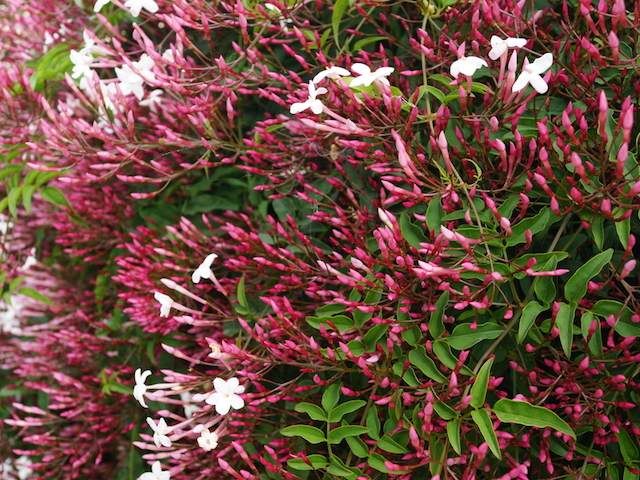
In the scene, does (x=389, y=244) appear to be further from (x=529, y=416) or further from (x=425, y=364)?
(x=529, y=416)

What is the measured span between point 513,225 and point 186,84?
75 centimetres

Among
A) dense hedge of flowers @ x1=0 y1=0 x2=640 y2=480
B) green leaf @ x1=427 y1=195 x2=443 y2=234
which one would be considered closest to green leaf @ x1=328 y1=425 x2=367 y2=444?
dense hedge of flowers @ x1=0 y1=0 x2=640 y2=480

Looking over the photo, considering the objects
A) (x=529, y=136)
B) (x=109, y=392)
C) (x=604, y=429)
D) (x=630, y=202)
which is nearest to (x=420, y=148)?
(x=529, y=136)

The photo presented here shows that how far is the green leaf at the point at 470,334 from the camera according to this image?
1.23 meters

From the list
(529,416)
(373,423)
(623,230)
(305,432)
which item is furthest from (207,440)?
(623,230)

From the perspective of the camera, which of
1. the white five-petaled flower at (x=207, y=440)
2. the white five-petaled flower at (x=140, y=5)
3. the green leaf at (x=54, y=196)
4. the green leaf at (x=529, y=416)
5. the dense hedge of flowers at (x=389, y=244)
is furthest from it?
the green leaf at (x=54, y=196)

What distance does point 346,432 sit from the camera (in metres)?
1.27

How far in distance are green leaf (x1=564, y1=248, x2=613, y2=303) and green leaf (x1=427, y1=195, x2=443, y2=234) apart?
0.24 meters

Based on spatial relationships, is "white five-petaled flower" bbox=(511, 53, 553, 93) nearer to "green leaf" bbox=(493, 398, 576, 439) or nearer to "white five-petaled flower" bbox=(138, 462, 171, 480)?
"green leaf" bbox=(493, 398, 576, 439)

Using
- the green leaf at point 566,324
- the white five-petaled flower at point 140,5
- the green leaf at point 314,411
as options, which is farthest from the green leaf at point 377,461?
the white five-petaled flower at point 140,5

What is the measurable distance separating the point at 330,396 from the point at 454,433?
255mm

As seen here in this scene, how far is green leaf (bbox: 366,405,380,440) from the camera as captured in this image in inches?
50.5

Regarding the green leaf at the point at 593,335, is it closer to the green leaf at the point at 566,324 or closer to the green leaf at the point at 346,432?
the green leaf at the point at 566,324

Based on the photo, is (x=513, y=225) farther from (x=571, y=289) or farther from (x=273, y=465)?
(x=273, y=465)
